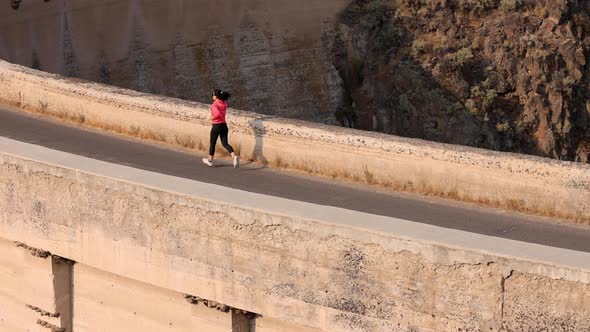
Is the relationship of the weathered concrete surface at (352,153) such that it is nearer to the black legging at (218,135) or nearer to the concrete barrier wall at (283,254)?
the black legging at (218,135)

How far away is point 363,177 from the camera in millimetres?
11305

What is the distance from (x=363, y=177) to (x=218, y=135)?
173 centimetres

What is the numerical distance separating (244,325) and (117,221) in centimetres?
150

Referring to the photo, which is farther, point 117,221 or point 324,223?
point 117,221

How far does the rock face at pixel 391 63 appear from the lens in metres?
27.1

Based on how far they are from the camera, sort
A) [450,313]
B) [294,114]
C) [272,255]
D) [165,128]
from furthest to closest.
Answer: [294,114]
[165,128]
[272,255]
[450,313]

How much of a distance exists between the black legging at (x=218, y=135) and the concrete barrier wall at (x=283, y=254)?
1.79m

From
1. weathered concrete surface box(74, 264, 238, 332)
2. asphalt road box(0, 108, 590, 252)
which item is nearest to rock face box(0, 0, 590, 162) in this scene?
asphalt road box(0, 108, 590, 252)

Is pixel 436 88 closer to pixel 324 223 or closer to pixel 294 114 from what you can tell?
pixel 294 114

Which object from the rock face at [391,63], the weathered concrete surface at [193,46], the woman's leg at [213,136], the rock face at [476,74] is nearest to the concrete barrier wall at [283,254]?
the woman's leg at [213,136]

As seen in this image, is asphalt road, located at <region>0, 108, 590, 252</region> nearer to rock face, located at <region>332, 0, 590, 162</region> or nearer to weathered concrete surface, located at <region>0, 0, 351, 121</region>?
weathered concrete surface, located at <region>0, 0, 351, 121</region>

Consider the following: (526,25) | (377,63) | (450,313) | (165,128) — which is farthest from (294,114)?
(450,313)

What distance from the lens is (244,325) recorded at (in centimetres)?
971

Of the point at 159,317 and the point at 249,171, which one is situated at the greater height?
the point at 249,171
